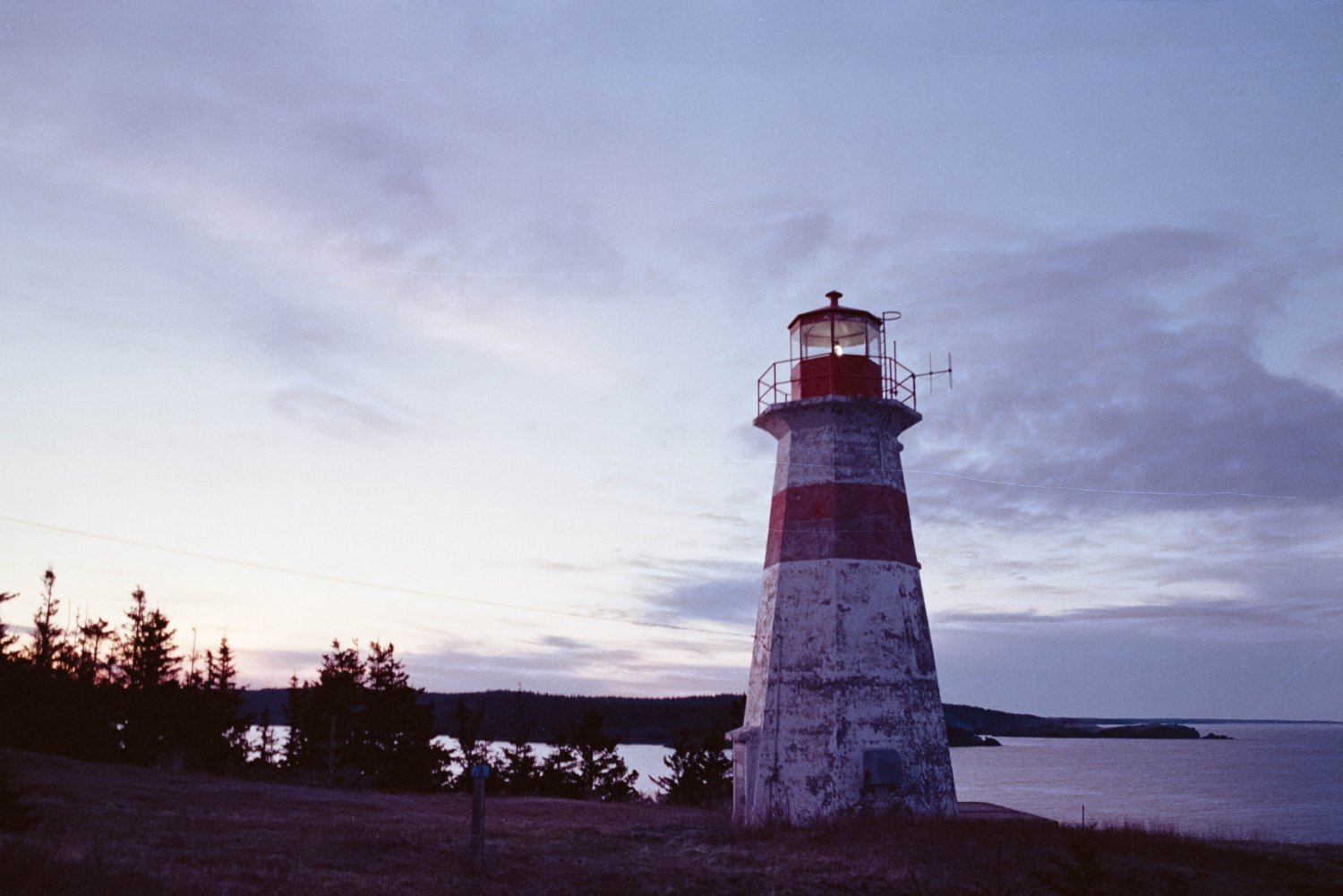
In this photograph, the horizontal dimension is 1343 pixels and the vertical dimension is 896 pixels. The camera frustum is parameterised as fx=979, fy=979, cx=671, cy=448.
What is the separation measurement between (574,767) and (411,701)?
1014 centimetres

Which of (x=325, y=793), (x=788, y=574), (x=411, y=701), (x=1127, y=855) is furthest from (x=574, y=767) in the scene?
(x=1127, y=855)

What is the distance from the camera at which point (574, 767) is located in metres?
49.6

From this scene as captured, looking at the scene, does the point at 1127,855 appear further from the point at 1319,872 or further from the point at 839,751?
the point at 839,751

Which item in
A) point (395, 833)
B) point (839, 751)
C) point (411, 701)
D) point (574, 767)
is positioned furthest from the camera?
point (574, 767)

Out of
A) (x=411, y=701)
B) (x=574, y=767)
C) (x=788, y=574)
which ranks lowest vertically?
(x=574, y=767)

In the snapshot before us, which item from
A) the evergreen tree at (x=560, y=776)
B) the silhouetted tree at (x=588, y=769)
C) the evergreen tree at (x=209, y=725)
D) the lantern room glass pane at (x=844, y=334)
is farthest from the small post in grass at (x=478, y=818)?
the silhouetted tree at (x=588, y=769)

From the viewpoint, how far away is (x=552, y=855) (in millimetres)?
15148

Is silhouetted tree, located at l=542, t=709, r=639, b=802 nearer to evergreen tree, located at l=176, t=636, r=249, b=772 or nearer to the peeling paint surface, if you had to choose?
evergreen tree, located at l=176, t=636, r=249, b=772

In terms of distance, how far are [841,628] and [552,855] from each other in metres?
7.06

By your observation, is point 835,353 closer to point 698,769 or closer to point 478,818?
point 478,818

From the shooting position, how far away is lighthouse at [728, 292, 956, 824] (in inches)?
731

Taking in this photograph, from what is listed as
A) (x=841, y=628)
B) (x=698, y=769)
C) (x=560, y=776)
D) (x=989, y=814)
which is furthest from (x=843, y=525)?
(x=560, y=776)

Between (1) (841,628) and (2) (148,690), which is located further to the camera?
(2) (148,690)

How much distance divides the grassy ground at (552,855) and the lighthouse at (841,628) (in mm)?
976
